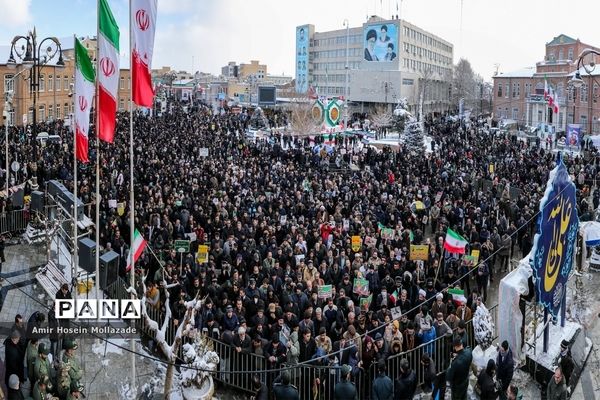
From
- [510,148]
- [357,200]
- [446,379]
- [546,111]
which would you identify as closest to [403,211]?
[357,200]

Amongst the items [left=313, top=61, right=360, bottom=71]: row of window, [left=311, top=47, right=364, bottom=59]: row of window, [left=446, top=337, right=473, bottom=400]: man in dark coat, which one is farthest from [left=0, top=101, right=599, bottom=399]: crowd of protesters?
[left=311, top=47, right=364, bottom=59]: row of window

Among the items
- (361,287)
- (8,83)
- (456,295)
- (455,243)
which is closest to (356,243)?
(455,243)

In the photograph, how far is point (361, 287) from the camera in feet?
40.5

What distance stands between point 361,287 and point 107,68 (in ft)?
21.2

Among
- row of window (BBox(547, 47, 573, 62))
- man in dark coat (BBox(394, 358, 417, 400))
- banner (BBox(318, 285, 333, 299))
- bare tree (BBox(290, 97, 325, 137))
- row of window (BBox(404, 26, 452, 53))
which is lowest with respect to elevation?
man in dark coat (BBox(394, 358, 417, 400))

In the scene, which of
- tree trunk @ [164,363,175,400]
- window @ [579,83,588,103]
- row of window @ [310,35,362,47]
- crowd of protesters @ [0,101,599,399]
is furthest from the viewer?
row of window @ [310,35,362,47]

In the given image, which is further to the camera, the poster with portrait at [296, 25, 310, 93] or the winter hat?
the poster with portrait at [296, 25, 310, 93]

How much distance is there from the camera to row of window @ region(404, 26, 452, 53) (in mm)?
92312

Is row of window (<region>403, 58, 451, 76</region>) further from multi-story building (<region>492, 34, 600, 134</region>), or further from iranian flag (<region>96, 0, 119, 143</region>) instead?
iranian flag (<region>96, 0, 119, 143</region>)

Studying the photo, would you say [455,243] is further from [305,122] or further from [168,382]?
[305,122]

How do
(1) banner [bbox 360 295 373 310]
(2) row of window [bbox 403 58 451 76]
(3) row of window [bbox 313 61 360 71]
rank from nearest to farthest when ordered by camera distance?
(1) banner [bbox 360 295 373 310], (2) row of window [bbox 403 58 451 76], (3) row of window [bbox 313 61 360 71]

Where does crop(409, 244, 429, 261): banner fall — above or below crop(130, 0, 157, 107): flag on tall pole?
below

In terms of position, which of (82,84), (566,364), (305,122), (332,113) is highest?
(332,113)

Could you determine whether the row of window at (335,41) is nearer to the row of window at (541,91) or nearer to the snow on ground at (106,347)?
the row of window at (541,91)
